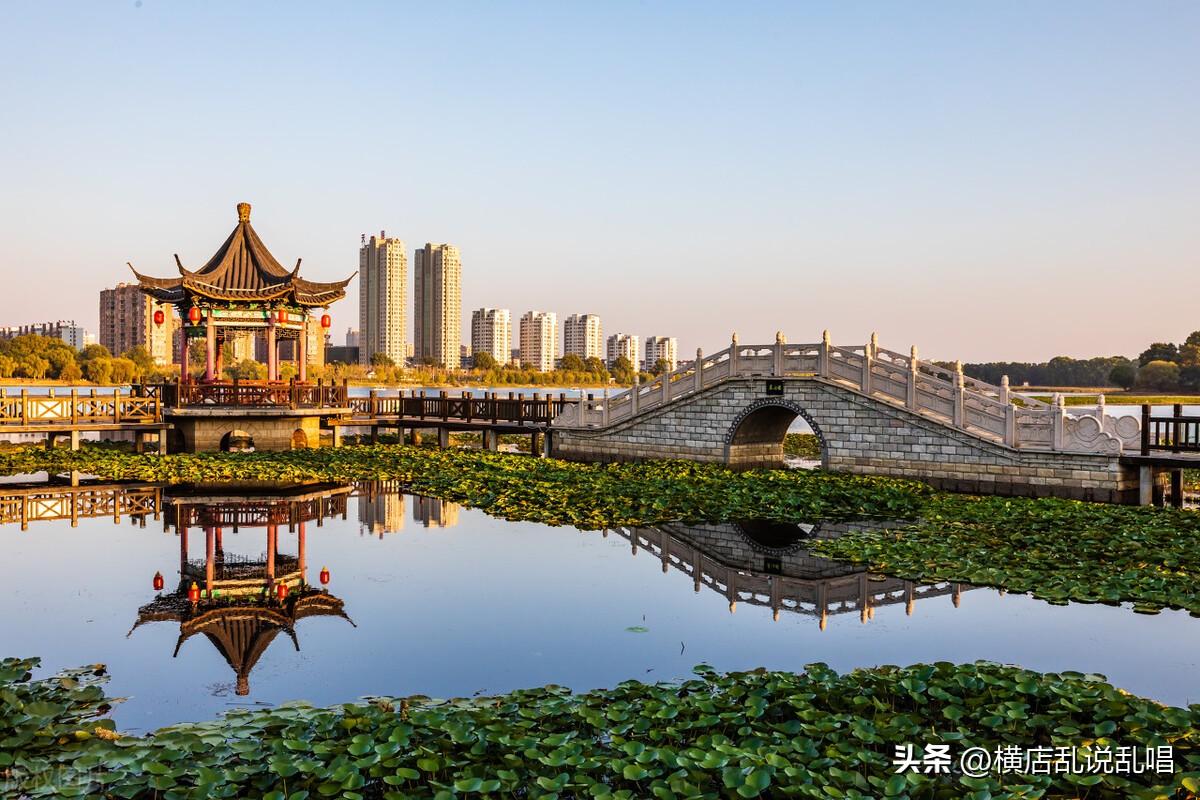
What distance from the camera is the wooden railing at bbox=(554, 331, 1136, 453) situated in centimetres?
1576

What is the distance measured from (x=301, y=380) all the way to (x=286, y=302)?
7.16 ft

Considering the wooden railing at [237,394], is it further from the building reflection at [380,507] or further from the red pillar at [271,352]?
the building reflection at [380,507]

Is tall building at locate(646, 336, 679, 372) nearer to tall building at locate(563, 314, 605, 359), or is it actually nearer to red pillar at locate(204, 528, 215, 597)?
tall building at locate(563, 314, 605, 359)

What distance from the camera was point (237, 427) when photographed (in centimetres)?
2334

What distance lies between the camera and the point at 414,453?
2342cm

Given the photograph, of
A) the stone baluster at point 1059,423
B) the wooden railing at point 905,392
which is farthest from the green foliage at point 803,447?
the stone baluster at point 1059,423

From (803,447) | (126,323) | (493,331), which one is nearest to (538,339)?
(493,331)

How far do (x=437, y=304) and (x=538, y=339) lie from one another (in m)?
28.4

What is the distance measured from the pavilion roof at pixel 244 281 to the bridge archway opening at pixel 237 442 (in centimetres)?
359

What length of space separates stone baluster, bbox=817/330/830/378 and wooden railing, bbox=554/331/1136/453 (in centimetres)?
2

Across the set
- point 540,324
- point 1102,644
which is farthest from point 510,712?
point 540,324

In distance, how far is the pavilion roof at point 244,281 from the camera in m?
23.5

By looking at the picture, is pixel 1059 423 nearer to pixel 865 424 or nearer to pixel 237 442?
pixel 865 424

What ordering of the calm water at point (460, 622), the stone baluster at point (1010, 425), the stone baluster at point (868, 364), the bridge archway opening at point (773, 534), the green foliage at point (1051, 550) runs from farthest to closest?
the stone baluster at point (868, 364), the stone baluster at point (1010, 425), the bridge archway opening at point (773, 534), the green foliage at point (1051, 550), the calm water at point (460, 622)
